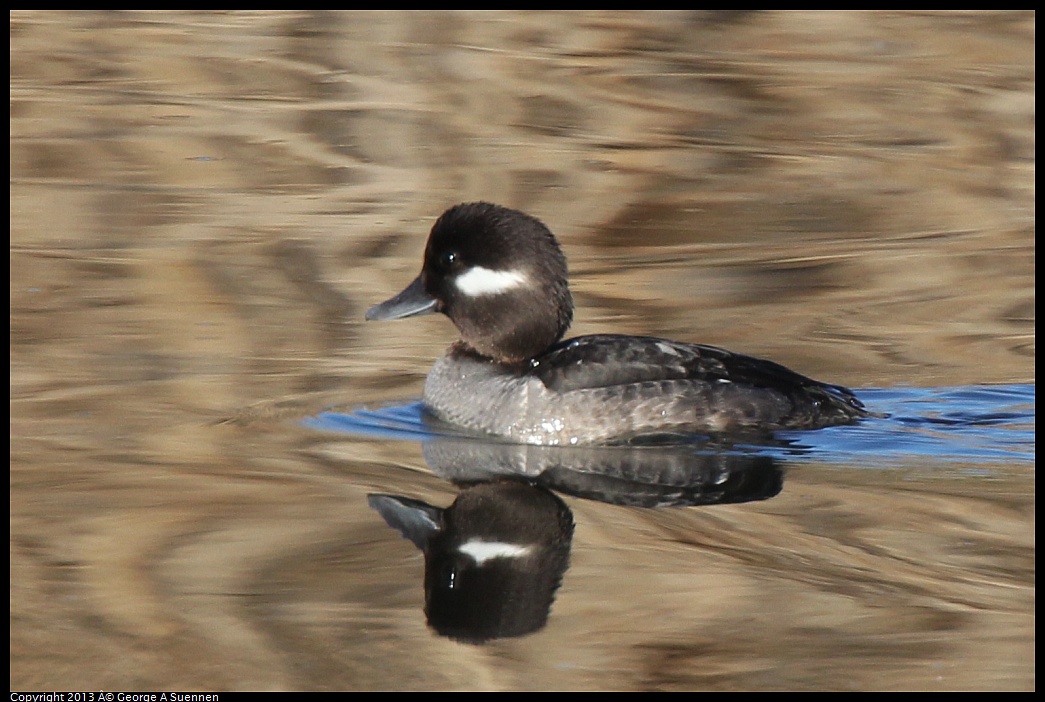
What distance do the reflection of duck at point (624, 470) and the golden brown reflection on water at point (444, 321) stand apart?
0.19 metres

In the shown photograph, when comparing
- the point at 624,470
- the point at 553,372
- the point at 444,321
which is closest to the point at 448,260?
the point at 553,372

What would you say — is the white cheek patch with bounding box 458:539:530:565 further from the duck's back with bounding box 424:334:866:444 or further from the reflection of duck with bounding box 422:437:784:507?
the duck's back with bounding box 424:334:866:444

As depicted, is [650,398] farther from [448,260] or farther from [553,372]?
[448,260]

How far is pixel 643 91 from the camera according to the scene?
17.5m

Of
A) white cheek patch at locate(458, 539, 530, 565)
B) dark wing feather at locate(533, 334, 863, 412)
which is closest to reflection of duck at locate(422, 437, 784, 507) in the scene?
dark wing feather at locate(533, 334, 863, 412)

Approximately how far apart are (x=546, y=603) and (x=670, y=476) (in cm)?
185

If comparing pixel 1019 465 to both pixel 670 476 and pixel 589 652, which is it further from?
pixel 589 652

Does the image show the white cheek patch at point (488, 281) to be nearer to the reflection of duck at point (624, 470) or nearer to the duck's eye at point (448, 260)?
the duck's eye at point (448, 260)

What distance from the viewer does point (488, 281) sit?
8719 millimetres

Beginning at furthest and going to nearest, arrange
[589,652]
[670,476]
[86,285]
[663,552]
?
1. [86,285]
2. [670,476]
3. [663,552]
4. [589,652]

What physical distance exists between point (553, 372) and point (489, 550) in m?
2.06

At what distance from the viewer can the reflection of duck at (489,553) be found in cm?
600

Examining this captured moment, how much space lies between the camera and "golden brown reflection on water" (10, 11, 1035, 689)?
580 centimetres

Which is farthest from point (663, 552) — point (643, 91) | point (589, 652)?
point (643, 91)
